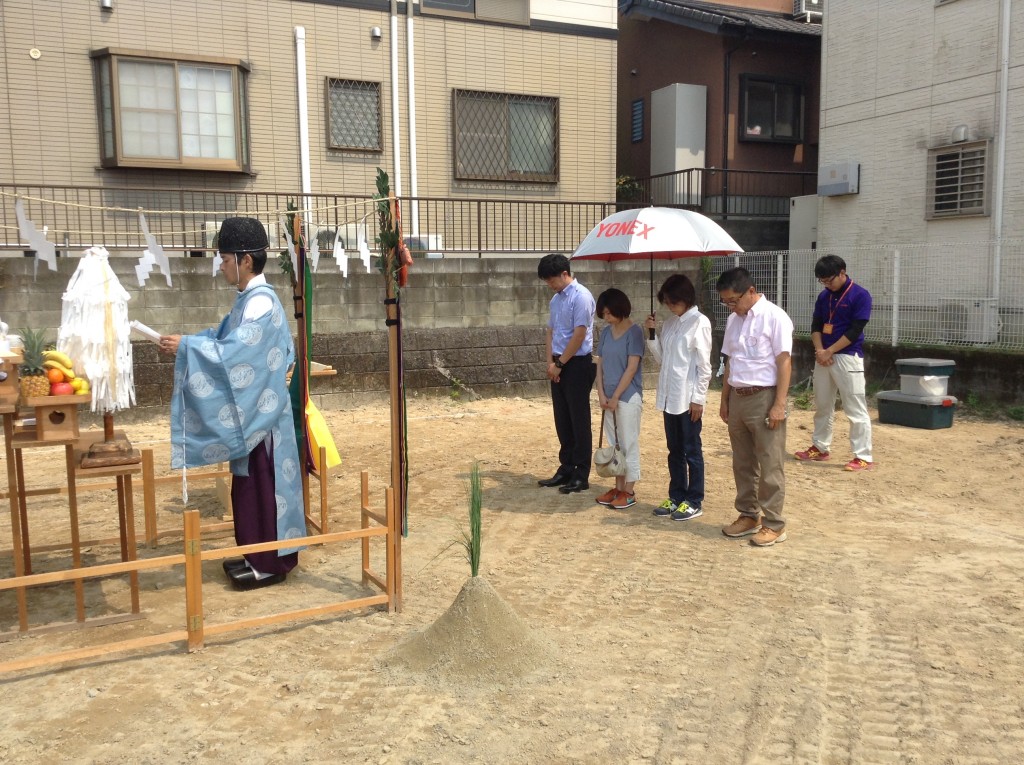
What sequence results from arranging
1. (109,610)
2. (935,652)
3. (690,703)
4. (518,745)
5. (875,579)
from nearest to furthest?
1. (518,745)
2. (690,703)
3. (935,652)
4. (109,610)
5. (875,579)

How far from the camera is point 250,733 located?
3178mm

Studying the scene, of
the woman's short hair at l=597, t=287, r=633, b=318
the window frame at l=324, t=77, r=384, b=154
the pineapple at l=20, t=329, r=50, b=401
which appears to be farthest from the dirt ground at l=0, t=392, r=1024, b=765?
the window frame at l=324, t=77, r=384, b=154

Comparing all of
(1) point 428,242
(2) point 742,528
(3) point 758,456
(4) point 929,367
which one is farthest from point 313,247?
(1) point 428,242

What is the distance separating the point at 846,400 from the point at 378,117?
28.3ft

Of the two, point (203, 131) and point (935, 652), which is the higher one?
point (203, 131)

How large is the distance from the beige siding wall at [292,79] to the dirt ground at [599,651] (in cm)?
686

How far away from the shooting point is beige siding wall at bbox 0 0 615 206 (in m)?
11.3

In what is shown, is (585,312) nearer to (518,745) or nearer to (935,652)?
(935,652)

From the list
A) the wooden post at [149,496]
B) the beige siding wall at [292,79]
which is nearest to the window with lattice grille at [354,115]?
the beige siding wall at [292,79]

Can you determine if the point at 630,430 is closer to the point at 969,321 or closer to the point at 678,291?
the point at 678,291

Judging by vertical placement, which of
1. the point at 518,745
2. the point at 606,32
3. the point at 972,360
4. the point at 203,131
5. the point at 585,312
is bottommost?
the point at 518,745

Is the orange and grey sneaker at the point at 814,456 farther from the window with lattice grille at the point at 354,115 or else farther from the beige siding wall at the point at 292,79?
the window with lattice grille at the point at 354,115

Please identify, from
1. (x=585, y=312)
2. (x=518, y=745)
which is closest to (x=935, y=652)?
Answer: (x=518, y=745)

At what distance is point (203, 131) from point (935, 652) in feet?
37.7
